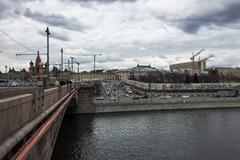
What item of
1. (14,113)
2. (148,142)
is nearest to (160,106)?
(148,142)

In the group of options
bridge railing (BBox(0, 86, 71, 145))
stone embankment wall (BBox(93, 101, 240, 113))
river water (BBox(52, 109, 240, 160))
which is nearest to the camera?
bridge railing (BBox(0, 86, 71, 145))

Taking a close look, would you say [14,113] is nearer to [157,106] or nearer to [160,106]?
[157,106]

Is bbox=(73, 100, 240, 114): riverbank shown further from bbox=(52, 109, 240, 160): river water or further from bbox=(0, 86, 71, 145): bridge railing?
bbox=(0, 86, 71, 145): bridge railing

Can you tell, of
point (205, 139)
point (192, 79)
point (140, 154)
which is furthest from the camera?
point (192, 79)

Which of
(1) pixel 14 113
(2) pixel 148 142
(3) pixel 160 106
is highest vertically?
(1) pixel 14 113

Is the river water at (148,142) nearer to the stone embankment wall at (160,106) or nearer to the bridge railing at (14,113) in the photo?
the bridge railing at (14,113)

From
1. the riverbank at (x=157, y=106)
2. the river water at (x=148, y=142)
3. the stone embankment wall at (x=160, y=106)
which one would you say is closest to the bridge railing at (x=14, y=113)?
the river water at (x=148, y=142)

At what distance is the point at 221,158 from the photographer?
32.1 metres

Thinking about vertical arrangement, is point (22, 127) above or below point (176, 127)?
above

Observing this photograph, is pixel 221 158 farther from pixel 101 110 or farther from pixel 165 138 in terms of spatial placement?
pixel 101 110

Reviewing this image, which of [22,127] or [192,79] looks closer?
[22,127]

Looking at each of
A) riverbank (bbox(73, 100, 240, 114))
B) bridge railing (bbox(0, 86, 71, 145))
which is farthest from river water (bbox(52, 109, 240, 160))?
riverbank (bbox(73, 100, 240, 114))

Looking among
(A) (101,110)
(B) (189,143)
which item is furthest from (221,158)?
(A) (101,110)

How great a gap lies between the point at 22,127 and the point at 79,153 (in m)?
26.4
